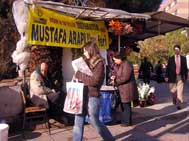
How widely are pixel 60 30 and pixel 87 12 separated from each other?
2.31ft

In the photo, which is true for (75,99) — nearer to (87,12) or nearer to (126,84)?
(126,84)

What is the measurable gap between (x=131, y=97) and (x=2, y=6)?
549cm

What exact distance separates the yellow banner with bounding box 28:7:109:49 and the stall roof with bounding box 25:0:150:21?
0.13 metres

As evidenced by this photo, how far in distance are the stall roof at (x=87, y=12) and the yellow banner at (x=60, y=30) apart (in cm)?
13

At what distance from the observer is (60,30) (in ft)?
28.5

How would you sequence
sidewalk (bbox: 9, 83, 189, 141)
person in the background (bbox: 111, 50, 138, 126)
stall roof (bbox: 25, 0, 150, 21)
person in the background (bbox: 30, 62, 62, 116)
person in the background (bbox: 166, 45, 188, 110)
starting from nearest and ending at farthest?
sidewalk (bbox: 9, 83, 189, 141)
stall roof (bbox: 25, 0, 150, 21)
person in the background (bbox: 30, 62, 62, 116)
person in the background (bbox: 111, 50, 138, 126)
person in the background (bbox: 166, 45, 188, 110)

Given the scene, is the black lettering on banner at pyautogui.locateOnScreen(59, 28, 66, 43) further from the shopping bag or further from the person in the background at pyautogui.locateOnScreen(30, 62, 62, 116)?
the shopping bag

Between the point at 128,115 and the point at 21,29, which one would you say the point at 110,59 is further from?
the point at 21,29

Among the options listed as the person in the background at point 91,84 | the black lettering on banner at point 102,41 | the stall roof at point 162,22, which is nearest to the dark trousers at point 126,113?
the black lettering on banner at point 102,41

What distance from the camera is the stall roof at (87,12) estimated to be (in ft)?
26.0

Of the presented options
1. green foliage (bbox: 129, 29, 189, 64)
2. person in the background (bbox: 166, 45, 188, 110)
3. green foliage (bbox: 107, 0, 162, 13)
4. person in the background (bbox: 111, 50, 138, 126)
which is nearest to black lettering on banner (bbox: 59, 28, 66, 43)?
person in the background (bbox: 111, 50, 138, 126)

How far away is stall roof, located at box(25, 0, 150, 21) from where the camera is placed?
26.0ft

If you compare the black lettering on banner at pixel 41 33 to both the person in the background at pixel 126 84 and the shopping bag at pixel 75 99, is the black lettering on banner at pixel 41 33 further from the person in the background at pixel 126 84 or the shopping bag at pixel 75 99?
the shopping bag at pixel 75 99

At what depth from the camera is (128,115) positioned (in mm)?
8773
